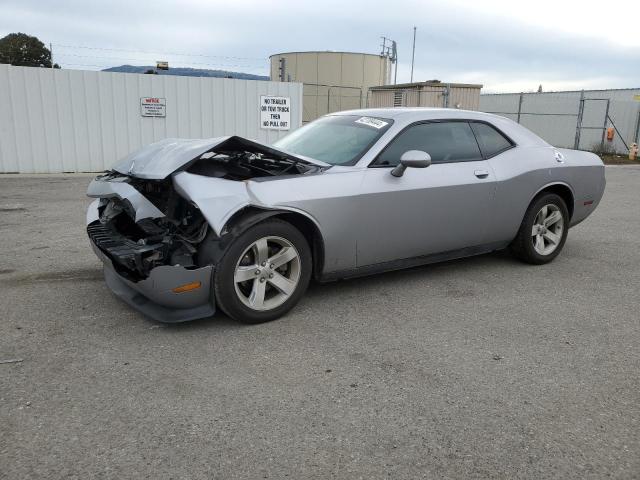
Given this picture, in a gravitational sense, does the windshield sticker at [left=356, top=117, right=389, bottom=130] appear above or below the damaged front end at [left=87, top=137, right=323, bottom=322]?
above

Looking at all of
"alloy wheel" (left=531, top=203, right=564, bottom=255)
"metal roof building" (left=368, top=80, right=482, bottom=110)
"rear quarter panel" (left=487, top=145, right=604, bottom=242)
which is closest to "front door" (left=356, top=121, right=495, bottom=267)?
"rear quarter panel" (left=487, top=145, right=604, bottom=242)

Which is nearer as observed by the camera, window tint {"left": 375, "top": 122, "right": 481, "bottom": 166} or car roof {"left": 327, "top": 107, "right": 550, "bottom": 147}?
window tint {"left": 375, "top": 122, "right": 481, "bottom": 166}

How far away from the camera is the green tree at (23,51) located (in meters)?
52.6

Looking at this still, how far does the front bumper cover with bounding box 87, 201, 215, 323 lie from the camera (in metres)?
3.50

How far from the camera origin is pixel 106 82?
1330 centimetres

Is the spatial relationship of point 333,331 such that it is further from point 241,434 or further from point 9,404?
point 9,404

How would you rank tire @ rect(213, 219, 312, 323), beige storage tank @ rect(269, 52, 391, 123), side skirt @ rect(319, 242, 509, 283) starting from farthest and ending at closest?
beige storage tank @ rect(269, 52, 391, 123) < side skirt @ rect(319, 242, 509, 283) < tire @ rect(213, 219, 312, 323)

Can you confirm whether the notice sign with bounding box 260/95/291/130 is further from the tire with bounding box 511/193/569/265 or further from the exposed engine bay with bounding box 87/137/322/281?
the exposed engine bay with bounding box 87/137/322/281

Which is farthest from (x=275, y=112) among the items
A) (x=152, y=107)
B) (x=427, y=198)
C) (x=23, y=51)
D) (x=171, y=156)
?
(x=23, y=51)

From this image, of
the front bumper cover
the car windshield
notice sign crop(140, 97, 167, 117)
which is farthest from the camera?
notice sign crop(140, 97, 167, 117)

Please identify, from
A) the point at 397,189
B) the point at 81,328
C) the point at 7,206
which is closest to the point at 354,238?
the point at 397,189

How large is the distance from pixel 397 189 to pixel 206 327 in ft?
5.74

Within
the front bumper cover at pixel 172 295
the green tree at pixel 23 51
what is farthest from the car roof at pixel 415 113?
the green tree at pixel 23 51

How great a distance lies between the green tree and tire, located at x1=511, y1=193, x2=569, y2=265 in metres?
56.2
